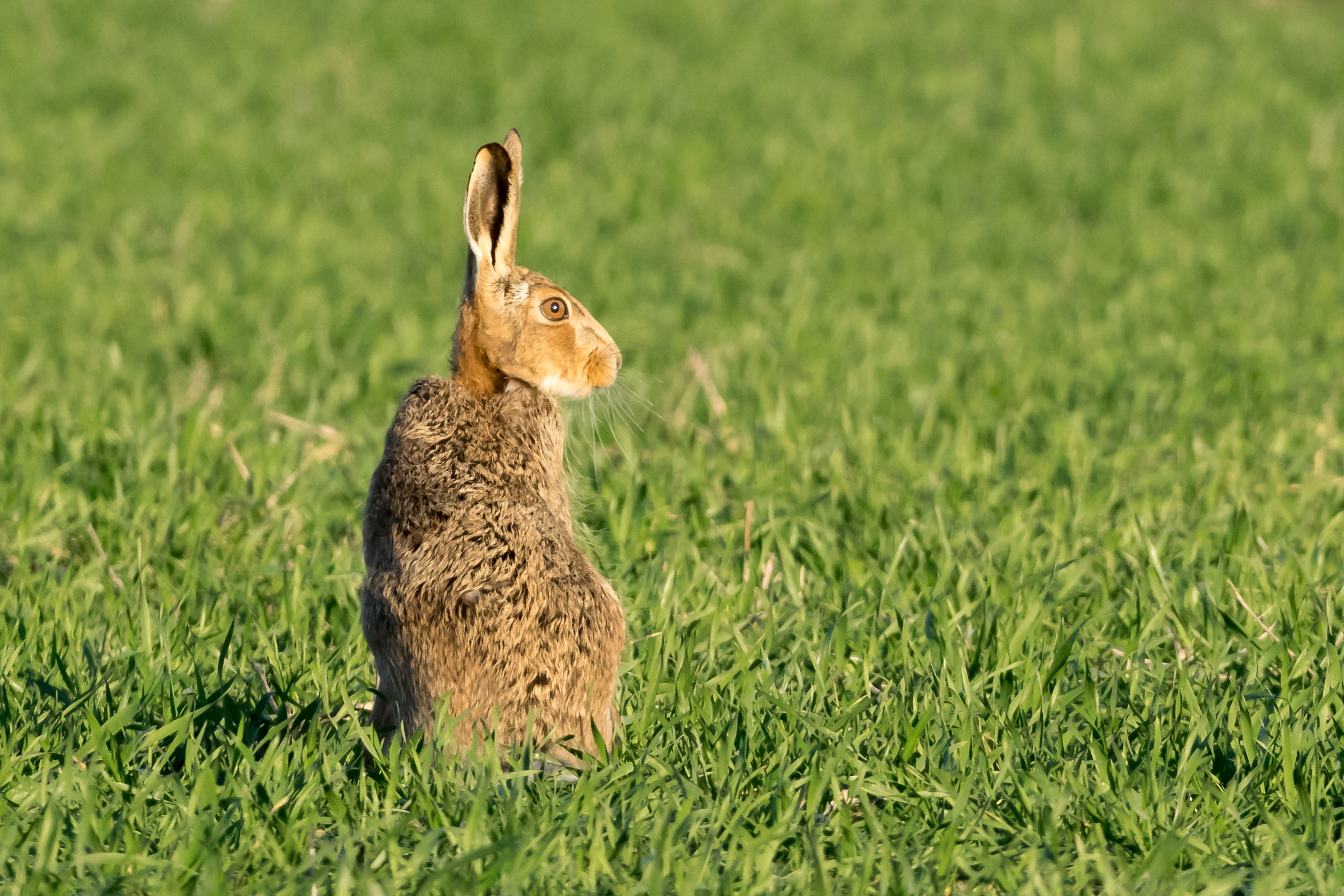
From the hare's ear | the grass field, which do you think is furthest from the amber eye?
the grass field

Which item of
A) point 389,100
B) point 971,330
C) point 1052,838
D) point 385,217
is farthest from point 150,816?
point 389,100

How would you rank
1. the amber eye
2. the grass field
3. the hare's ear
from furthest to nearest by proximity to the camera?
the amber eye
the hare's ear
the grass field

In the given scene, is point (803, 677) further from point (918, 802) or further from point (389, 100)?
point (389, 100)

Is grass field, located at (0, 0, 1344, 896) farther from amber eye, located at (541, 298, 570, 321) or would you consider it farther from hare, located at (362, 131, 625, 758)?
amber eye, located at (541, 298, 570, 321)

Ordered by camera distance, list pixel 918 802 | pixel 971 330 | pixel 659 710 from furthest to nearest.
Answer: pixel 971 330, pixel 659 710, pixel 918 802

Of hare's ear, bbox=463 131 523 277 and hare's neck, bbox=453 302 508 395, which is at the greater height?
hare's ear, bbox=463 131 523 277

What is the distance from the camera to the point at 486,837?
9.50ft

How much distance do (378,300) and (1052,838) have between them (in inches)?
208

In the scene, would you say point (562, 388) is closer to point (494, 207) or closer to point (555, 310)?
point (555, 310)

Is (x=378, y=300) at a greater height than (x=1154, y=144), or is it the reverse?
(x=1154, y=144)

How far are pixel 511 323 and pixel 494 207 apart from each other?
0.84 feet

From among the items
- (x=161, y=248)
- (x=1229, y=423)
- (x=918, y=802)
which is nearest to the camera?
(x=918, y=802)

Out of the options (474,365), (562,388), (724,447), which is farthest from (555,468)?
(724,447)

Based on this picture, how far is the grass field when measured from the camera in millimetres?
3027
